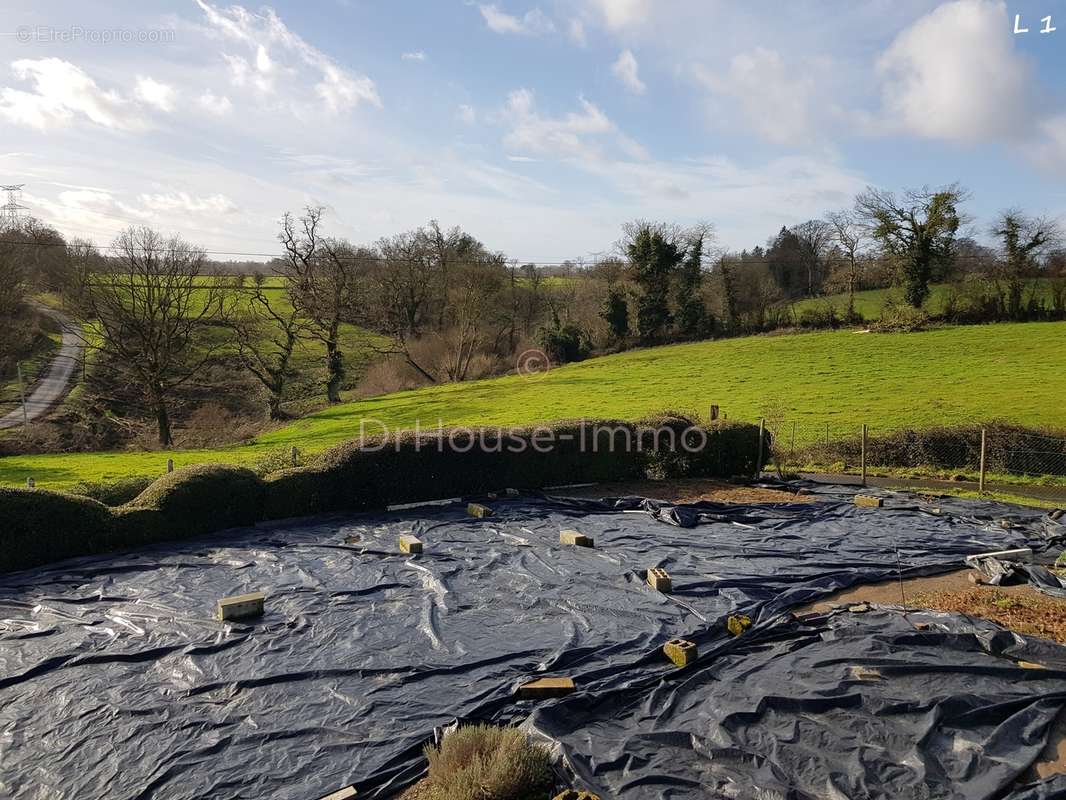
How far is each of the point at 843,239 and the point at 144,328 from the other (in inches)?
1626

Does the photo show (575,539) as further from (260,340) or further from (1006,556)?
(260,340)

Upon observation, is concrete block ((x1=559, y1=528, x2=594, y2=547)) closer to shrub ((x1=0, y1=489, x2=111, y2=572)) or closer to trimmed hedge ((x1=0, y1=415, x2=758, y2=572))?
trimmed hedge ((x1=0, y1=415, x2=758, y2=572))

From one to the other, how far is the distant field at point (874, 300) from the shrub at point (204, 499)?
3854 centimetres

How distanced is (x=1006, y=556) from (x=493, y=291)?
3522 centimetres

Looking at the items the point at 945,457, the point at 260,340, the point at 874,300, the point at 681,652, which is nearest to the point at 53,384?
the point at 260,340

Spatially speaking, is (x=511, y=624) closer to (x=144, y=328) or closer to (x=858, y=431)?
(x=858, y=431)

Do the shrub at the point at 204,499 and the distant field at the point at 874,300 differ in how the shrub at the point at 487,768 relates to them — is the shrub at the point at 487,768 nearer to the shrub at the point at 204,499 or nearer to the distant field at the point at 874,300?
the shrub at the point at 204,499

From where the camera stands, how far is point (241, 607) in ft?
23.0

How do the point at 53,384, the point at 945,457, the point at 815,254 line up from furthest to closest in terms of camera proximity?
the point at 815,254 < the point at 53,384 < the point at 945,457

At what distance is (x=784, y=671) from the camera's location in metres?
5.86

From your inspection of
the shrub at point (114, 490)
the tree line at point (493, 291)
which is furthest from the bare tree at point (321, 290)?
the shrub at point (114, 490)

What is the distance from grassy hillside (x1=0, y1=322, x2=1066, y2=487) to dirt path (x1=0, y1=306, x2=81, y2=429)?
830 cm

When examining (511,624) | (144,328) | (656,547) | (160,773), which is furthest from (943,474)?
(144,328)

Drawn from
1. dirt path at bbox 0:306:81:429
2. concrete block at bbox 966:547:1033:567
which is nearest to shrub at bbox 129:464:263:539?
concrete block at bbox 966:547:1033:567
